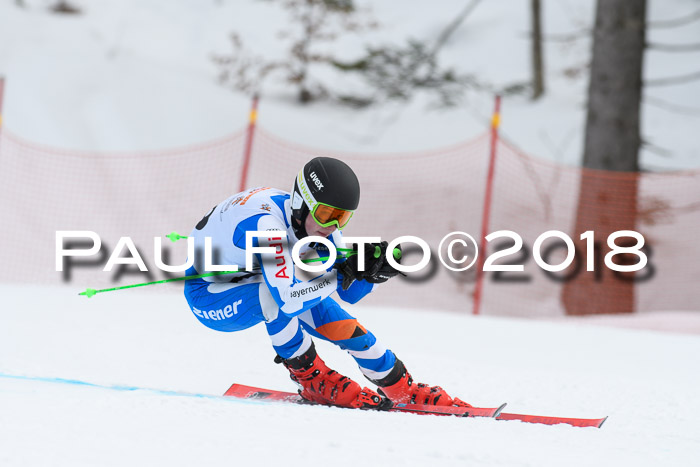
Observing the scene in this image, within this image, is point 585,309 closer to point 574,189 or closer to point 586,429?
point 574,189

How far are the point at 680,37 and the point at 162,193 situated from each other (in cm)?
1384

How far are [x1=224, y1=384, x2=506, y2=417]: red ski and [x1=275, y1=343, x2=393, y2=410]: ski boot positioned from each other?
0.06 metres

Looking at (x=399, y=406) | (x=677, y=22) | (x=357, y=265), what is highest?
(x=677, y=22)

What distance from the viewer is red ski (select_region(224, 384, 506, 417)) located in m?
3.41

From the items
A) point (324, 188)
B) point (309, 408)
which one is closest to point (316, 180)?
point (324, 188)

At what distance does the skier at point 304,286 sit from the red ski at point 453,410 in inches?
3.2

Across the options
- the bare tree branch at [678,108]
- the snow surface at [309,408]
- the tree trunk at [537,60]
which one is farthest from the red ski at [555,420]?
the bare tree branch at [678,108]

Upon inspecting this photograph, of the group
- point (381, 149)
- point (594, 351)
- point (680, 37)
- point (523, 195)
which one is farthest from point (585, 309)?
point (680, 37)

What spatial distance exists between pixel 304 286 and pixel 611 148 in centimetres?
Answer: 664

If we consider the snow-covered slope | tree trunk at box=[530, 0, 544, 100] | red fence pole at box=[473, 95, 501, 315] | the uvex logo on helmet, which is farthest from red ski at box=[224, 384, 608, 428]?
tree trunk at box=[530, 0, 544, 100]

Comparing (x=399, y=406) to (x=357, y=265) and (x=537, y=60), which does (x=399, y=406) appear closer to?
(x=357, y=265)

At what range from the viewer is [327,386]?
357 centimetres

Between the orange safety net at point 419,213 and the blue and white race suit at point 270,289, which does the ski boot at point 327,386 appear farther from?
the orange safety net at point 419,213

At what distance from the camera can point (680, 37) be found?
1952 centimetres
